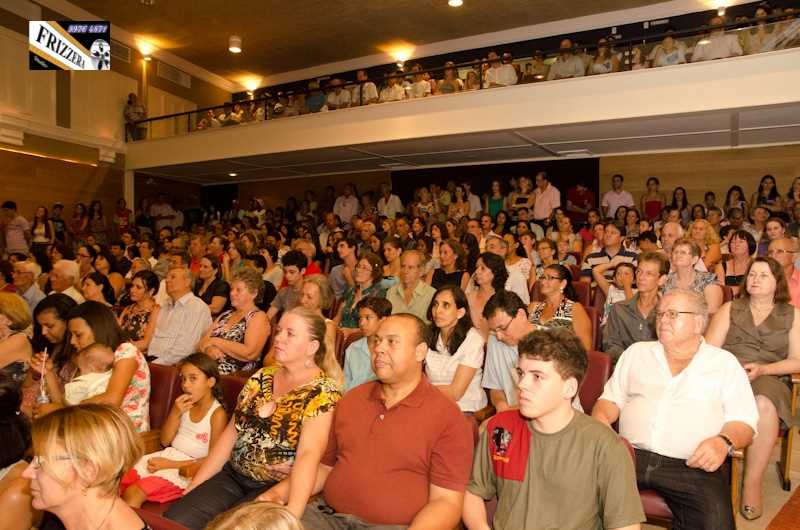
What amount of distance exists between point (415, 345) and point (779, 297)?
220 cm

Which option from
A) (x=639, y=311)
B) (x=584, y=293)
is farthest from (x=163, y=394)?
(x=584, y=293)

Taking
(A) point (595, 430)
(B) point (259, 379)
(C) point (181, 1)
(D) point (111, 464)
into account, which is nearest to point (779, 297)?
(A) point (595, 430)

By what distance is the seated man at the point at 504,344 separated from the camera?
297 centimetres

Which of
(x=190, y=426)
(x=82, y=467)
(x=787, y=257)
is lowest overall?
(x=190, y=426)

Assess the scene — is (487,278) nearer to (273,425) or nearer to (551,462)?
(273,425)

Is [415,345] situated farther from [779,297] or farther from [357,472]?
[779,297]

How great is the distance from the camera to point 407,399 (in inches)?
78.2

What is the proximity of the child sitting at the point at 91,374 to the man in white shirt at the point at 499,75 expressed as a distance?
6.48m

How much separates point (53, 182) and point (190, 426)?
10078 mm

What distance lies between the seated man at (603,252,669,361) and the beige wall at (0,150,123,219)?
10.4m

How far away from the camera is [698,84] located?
6.60m

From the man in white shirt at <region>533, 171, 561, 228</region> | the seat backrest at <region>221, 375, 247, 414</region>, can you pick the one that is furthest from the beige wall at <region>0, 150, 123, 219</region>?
the seat backrest at <region>221, 375, 247, 414</region>

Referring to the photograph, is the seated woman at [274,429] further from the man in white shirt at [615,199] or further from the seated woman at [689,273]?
the man in white shirt at [615,199]

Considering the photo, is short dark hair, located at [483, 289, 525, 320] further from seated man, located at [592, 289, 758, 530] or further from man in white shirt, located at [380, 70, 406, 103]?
man in white shirt, located at [380, 70, 406, 103]
